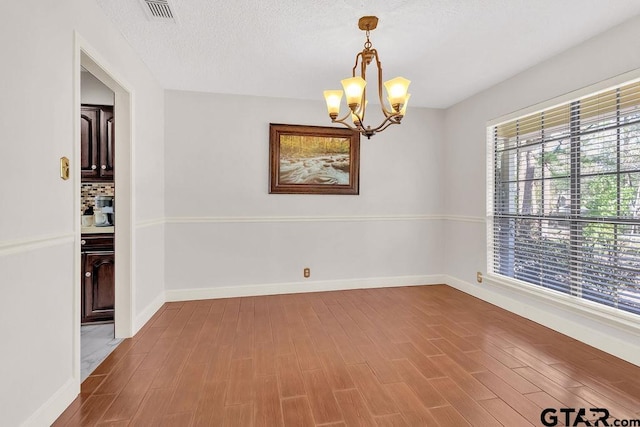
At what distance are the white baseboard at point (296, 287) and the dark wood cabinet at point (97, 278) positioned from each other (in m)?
0.72

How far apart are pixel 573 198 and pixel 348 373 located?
2.47 meters

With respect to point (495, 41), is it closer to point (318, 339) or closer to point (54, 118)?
point (318, 339)

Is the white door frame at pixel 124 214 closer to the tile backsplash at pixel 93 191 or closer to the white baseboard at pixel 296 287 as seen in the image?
the tile backsplash at pixel 93 191

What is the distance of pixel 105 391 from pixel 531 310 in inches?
144

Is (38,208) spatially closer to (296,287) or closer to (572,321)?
(296,287)

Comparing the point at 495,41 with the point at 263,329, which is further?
the point at 263,329

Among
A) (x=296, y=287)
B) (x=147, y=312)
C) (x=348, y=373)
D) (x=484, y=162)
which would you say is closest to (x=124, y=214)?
(x=147, y=312)

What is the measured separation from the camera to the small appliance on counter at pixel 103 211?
3.26 meters

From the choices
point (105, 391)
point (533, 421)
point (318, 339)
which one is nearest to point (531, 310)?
point (533, 421)

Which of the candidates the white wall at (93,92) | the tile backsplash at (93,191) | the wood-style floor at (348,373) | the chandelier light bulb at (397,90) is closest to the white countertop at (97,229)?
the tile backsplash at (93,191)

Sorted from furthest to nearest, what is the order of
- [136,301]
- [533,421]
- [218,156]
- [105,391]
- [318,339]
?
[218,156]
[136,301]
[318,339]
[105,391]
[533,421]

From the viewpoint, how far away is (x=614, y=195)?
2480 mm

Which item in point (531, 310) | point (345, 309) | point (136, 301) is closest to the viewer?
point (136, 301)

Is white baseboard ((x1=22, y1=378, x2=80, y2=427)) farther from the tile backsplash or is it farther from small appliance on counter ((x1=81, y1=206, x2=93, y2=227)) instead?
the tile backsplash
